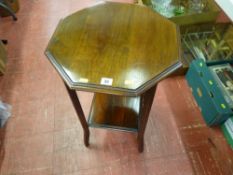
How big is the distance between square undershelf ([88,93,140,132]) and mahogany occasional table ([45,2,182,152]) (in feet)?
0.49

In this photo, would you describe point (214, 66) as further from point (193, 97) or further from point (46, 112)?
point (46, 112)

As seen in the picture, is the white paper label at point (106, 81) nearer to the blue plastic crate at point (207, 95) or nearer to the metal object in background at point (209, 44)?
the blue plastic crate at point (207, 95)

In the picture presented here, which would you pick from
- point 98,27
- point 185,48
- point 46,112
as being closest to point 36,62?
point 46,112

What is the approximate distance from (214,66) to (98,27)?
0.99 metres

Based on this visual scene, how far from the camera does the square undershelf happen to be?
1.10 metres

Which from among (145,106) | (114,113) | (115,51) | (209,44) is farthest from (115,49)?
(209,44)

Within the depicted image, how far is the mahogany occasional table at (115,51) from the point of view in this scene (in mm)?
652

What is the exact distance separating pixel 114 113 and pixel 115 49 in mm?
505

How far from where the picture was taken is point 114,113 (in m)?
1.15

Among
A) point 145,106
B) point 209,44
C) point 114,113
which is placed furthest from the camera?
A: point 209,44

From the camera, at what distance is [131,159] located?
1172 mm

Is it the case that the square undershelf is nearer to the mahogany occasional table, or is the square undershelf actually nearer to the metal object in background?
the mahogany occasional table

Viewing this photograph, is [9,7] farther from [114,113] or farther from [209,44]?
[209,44]

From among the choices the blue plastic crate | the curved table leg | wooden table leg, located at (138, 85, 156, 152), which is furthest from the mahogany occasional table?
the curved table leg
